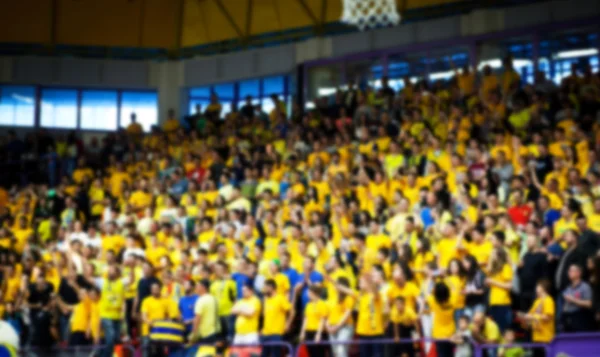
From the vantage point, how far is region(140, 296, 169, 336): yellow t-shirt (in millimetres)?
16500

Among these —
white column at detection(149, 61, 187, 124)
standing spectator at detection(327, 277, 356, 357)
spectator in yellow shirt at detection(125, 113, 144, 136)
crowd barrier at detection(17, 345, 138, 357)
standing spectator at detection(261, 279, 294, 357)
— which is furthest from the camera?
white column at detection(149, 61, 187, 124)

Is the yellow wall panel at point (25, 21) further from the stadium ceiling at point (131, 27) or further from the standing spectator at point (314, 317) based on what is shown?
the standing spectator at point (314, 317)

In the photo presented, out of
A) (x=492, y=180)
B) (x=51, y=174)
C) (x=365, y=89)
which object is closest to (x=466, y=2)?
(x=365, y=89)

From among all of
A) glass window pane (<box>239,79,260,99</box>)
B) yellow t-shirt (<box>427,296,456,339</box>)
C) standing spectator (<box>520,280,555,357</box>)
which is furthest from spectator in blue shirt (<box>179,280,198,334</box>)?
glass window pane (<box>239,79,260,99</box>)

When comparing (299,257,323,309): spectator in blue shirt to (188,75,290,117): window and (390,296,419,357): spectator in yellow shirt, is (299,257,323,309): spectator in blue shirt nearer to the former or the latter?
(390,296,419,357): spectator in yellow shirt

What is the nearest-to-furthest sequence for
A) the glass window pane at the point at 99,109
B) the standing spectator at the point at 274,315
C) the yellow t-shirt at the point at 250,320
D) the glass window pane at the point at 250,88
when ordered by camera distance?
the standing spectator at the point at 274,315
the yellow t-shirt at the point at 250,320
the glass window pane at the point at 250,88
the glass window pane at the point at 99,109

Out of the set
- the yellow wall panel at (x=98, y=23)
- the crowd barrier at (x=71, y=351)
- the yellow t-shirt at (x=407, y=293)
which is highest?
the yellow wall panel at (x=98, y=23)

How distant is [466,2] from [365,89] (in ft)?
10.8

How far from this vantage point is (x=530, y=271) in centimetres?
1398

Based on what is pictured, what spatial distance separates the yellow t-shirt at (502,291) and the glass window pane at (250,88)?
16.2 metres

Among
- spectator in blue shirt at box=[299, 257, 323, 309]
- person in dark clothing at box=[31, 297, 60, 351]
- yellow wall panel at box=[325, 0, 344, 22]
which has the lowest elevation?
person in dark clothing at box=[31, 297, 60, 351]

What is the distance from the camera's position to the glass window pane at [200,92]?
3039 centimetres

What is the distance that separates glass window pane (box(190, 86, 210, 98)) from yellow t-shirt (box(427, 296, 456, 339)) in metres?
17.6

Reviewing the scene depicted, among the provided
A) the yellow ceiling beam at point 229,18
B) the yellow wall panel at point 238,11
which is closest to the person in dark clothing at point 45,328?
the yellow ceiling beam at point 229,18
